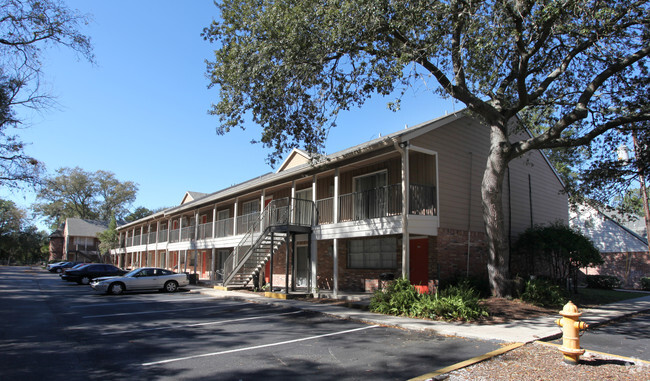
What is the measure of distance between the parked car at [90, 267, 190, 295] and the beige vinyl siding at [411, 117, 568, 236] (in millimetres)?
13369

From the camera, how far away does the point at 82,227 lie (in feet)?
219

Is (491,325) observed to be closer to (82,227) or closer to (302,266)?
(302,266)

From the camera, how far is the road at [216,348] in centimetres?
587

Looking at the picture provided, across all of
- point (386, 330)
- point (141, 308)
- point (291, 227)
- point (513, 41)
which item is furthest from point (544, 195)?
point (141, 308)

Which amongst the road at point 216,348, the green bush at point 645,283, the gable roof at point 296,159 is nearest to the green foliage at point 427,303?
the road at point 216,348

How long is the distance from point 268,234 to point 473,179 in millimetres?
8415

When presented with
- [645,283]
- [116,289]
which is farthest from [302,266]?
[645,283]

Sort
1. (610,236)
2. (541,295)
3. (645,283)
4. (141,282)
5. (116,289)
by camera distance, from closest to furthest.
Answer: (541,295) < (116,289) < (141,282) < (645,283) < (610,236)

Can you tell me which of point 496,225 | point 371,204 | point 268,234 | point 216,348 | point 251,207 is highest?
point 251,207

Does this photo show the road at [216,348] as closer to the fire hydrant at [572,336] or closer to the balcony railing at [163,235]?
the fire hydrant at [572,336]

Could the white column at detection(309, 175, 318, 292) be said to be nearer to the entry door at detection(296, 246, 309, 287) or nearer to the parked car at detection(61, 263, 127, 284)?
the entry door at detection(296, 246, 309, 287)

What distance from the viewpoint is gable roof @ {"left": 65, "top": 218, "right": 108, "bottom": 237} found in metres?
65.1

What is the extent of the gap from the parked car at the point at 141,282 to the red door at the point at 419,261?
11.7 metres

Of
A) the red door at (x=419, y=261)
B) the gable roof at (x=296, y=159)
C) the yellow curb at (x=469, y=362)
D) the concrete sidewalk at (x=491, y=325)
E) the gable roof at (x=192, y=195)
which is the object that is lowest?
the concrete sidewalk at (x=491, y=325)
